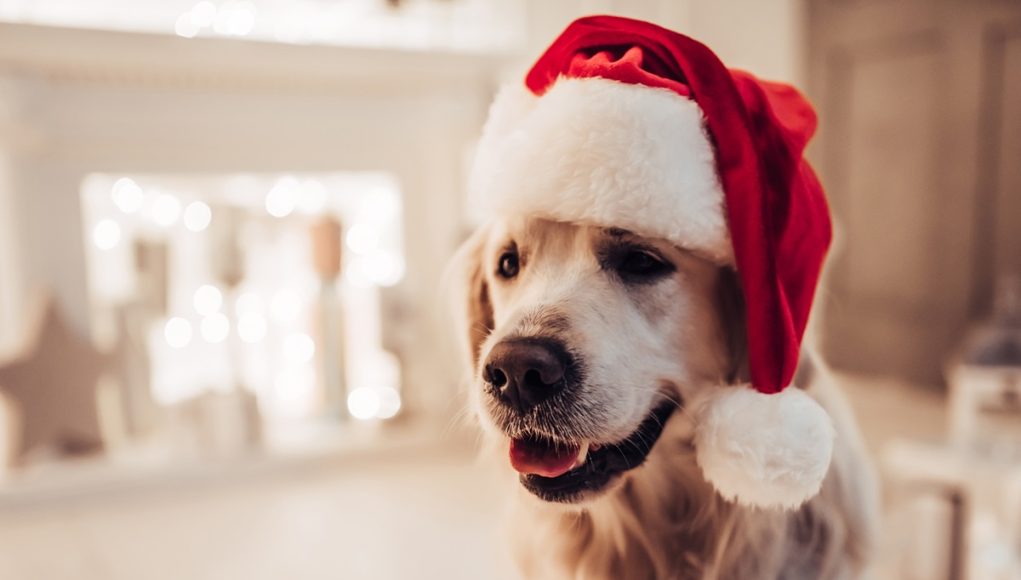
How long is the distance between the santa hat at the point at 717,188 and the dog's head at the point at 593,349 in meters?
0.08

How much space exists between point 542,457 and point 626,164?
0.33 meters

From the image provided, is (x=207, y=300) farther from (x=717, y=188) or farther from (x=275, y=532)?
(x=717, y=188)

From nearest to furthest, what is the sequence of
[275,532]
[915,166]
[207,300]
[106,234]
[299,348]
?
[275,532] → [106,234] → [207,300] → [299,348] → [915,166]

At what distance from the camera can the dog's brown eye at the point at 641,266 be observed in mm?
824

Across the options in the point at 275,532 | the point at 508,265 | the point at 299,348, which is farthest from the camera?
the point at 299,348

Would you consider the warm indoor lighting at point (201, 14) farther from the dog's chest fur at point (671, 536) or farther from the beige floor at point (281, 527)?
the dog's chest fur at point (671, 536)

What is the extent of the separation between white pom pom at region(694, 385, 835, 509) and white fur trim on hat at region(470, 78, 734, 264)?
172mm

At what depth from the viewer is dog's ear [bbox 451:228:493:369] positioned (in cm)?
100

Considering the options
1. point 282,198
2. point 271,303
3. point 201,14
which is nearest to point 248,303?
point 271,303

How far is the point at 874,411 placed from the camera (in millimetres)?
2730

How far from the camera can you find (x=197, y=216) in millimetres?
2041

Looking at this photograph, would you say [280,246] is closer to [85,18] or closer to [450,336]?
[450,336]

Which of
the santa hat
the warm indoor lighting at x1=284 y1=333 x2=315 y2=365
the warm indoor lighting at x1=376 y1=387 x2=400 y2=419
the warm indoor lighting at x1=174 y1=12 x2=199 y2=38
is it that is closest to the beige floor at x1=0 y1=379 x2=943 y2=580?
the warm indoor lighting at x1=376 y1=387 x2=400 y2=419

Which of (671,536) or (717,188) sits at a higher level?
(717,188)
